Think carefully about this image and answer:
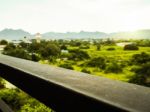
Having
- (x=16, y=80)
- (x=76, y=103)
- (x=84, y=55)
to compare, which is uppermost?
(x=76, y=103)

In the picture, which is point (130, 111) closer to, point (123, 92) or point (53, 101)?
point (123, 92)

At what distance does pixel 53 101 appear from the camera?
832 millimetres

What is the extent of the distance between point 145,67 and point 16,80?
53.1 meters

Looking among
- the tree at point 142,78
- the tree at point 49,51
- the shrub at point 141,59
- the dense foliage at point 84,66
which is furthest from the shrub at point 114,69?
the tree at point 49,51

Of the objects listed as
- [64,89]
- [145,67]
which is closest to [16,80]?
[64,89]

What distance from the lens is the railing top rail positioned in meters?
0.55

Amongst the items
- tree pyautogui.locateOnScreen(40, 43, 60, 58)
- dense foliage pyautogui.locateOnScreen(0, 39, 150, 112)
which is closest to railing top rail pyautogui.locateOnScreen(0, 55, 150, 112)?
dense foliage pyautogui.locateOnScreen(0, 39, 150, 112)

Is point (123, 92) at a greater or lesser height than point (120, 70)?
greater

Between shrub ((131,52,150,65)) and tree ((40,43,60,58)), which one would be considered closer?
shrub ((131,52,150,65))

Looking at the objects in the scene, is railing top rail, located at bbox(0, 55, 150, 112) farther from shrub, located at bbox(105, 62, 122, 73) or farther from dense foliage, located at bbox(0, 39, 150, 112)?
shrub, located at bbox(105, 62, 122, 73)

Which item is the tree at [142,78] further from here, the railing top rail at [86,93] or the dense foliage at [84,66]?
the railing top rail at [86,93]

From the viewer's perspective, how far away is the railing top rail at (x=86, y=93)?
21.5 inches

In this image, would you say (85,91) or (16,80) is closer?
(85,91)

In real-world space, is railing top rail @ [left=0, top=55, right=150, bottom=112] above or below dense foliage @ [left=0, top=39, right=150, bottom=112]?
above
